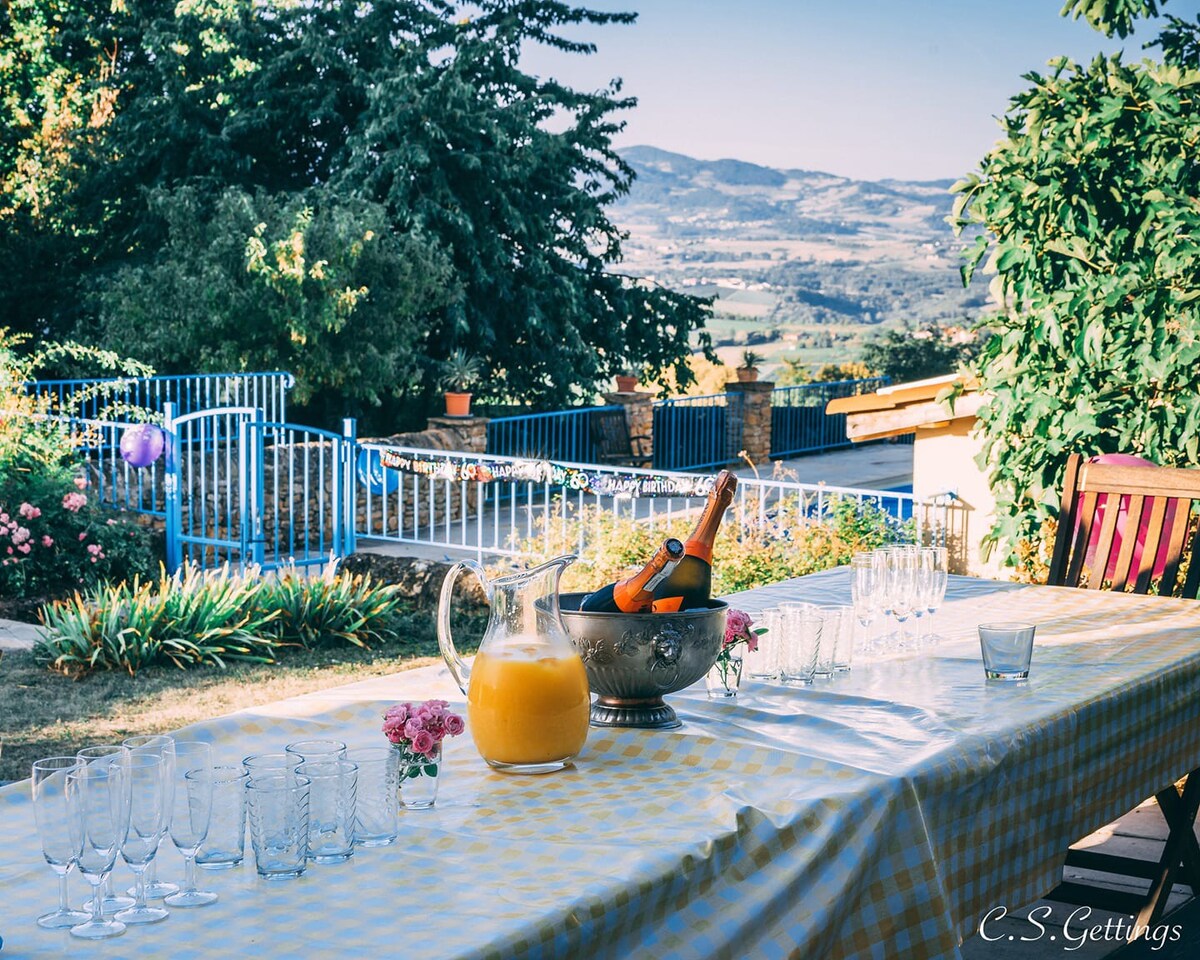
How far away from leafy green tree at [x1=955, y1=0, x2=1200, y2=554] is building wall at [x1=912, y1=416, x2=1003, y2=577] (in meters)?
0.68

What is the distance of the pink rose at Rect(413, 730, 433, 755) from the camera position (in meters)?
2.01

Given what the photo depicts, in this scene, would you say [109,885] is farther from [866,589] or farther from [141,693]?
[141,693]

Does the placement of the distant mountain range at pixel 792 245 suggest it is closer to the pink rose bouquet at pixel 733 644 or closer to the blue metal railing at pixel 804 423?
A: the blue metal railing at pixel 804 423

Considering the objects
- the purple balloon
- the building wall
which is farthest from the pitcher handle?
the purple balloon

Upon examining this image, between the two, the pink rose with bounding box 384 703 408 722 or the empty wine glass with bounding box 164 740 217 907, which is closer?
the empty wine glass with bounding box 164 740 217 907

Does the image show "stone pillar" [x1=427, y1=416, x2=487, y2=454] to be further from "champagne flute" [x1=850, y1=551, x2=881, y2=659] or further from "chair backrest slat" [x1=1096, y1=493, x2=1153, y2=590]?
"champagne flute" [x1=850, y1=551, x2=881, y2=659]

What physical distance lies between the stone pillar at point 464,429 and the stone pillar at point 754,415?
21.5ft

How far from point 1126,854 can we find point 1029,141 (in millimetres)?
3798

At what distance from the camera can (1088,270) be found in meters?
6.61

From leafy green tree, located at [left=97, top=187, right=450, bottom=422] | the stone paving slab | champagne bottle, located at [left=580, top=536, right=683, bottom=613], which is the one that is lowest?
the stone paving slab

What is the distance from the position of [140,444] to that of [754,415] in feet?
41.8

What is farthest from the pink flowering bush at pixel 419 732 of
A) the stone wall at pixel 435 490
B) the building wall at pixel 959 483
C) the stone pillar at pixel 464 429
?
the stone pillar at pixel 464 429

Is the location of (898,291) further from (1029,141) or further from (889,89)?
(1029,141)

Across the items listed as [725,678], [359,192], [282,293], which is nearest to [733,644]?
[725,678]
